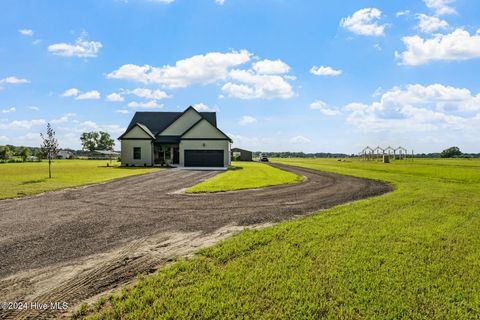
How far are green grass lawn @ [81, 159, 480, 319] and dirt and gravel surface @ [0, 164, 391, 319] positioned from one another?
2.39ft

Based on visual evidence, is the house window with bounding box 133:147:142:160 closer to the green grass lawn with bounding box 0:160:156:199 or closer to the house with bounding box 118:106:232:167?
the house with bounding box 118:106:232:167

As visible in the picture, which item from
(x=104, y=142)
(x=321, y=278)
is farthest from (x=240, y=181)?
(x=104, y=142)

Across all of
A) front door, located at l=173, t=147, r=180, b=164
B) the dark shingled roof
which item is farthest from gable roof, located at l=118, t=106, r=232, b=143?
front door, located at l=173, t=147, r=180, b=164

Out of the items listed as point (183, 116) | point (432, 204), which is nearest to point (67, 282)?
point (432, 204)

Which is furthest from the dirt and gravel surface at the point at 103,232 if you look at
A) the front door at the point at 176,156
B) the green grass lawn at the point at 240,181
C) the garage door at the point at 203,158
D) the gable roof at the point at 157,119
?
the gable roof at the point at 157,119

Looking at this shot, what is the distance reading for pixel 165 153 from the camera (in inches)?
1543

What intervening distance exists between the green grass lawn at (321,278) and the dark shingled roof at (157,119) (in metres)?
37.3

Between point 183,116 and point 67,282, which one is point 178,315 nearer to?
point 67,282

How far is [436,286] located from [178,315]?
3.78 meters

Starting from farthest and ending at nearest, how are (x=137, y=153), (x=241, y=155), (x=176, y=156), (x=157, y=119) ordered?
(x=241, y=155)
(x=157, y=119)
(x=176, y=156)
(x=137, y=153)

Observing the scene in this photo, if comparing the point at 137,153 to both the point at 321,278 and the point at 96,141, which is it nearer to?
the point at 321,278

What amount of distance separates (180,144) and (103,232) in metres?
30.2

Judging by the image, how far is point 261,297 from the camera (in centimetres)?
381

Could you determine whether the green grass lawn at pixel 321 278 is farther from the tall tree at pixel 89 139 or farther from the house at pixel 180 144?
the tall tree at pixel 89 139
